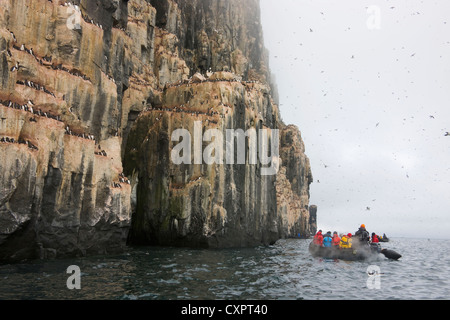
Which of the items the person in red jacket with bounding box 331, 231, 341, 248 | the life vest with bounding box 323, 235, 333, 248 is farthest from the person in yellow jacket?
the life vest with bounding box 323, 235, 333, 248

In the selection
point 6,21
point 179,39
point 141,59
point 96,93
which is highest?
point 179,39

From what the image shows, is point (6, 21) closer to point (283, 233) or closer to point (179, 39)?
point (179, 39)

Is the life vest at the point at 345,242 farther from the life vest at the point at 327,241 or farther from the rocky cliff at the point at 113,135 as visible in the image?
the rocky cliff at the point at 113,135

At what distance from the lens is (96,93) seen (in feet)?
96.6

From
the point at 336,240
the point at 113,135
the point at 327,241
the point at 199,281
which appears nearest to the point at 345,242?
the point at 336,240

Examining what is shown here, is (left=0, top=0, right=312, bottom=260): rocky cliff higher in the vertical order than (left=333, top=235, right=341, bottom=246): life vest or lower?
higher

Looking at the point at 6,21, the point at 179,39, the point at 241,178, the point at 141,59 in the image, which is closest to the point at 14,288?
the point at 6,21

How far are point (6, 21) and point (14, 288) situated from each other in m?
17.6

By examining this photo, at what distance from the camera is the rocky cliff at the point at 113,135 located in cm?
2202

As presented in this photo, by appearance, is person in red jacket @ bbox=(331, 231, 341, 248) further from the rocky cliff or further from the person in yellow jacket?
the rocky cliff

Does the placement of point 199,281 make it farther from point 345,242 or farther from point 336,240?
point 336,240

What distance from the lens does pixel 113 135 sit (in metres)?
32.0

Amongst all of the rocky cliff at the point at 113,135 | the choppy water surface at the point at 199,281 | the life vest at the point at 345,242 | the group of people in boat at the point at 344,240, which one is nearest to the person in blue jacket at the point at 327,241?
the group of people in boat at the point at 344,240

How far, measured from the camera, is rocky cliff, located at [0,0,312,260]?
2202 cm
